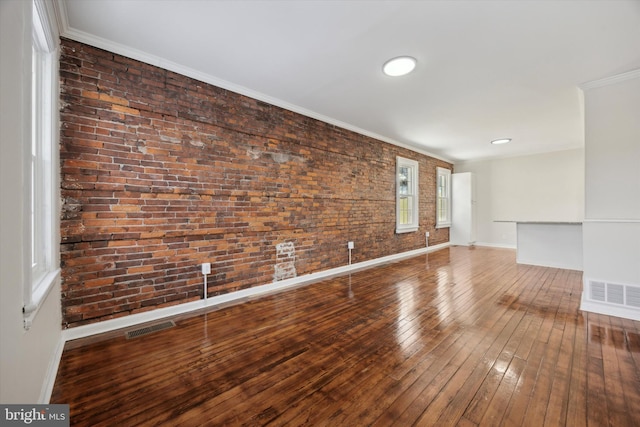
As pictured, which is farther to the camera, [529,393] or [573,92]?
[573,92]

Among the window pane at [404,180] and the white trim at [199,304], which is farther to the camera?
the window pane at [404,180]

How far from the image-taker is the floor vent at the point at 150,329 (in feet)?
7.85

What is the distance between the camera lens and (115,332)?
8.00 ft

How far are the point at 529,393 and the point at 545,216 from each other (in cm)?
727

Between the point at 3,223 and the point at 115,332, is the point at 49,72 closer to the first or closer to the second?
the point at 3,223

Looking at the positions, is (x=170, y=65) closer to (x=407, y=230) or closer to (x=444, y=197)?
(x=407, y=230)

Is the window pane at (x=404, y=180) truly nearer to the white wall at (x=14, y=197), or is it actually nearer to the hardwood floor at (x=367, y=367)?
the hardwood floor at (x=367, y=367)

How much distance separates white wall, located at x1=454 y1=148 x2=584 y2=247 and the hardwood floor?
4578 mm

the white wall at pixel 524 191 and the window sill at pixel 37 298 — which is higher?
the white wall at pixel 524 191

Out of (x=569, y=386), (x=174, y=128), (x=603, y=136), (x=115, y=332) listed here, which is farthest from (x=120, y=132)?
(x=603, y=136)

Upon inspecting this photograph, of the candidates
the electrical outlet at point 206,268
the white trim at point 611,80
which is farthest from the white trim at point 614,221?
the electrical outlet at point 206,268

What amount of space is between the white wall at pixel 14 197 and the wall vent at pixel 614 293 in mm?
4667

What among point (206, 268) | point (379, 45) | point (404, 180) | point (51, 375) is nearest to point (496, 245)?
point (404, 180)

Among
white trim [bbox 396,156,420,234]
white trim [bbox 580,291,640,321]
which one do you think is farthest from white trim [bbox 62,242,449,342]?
white trim [bbox 580,291,640,321]
